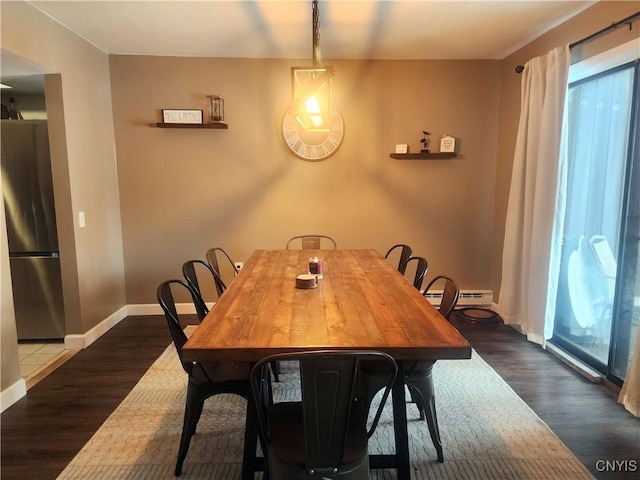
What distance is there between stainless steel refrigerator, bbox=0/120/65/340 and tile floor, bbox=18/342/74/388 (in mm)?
96

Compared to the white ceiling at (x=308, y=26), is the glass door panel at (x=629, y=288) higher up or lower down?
lower down

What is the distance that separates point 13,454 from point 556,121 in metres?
4.07

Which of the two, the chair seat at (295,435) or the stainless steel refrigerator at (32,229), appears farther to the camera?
the stainless steel refrigerator at (32,229)

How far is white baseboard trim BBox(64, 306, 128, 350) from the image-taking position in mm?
3242

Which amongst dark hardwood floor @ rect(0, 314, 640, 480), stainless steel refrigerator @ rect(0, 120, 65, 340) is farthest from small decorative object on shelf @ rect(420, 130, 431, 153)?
stainless steel refrigerator @ rect(0, 120, 65, 340)

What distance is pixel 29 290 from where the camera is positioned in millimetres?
3322

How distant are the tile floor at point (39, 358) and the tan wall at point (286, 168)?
894mm

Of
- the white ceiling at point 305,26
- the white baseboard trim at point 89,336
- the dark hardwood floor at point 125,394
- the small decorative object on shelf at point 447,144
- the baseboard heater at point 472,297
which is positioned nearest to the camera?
the dark hardwood floor at point 125,394

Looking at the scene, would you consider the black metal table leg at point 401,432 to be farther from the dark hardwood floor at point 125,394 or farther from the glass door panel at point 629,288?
the glass door panel at point 629,288

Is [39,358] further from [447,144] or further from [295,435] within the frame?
[447,144]

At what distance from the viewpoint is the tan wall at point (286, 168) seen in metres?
3.84

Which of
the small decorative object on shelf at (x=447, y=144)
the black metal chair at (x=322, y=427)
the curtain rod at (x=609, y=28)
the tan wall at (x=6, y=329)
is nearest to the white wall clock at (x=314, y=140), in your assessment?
the small decorative object on shelf at (x=447, y=144)

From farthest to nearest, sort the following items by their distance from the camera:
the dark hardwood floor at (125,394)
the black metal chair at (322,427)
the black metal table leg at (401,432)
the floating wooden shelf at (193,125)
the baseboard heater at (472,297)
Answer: the baseboard heater at (472,297) < the floating wooden shelf at (193,125) < the dark hardwood floor at (125,394) < the black metal table leg at (401,432) < the black metal chair at (322,427)

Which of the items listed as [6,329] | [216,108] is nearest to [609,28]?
[216,108]
